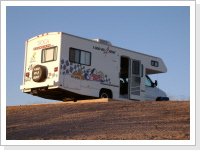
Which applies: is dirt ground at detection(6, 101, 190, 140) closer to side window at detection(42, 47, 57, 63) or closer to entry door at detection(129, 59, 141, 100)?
side window at detection(42, 47, 57, 63)

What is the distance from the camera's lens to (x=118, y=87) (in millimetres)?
17609

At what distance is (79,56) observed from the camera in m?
16.2

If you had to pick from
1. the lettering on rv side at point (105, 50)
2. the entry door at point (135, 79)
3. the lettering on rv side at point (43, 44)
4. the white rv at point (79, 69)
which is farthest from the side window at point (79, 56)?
the entry door at point (135, 79)

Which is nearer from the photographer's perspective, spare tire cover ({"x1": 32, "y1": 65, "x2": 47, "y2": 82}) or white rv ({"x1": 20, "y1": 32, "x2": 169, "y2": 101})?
white rv ({"x1": 20, "y1": 32, "x2": 169, "y2": 101})

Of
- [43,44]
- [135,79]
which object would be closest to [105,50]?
[135,79]

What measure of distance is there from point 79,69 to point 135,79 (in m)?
3.49

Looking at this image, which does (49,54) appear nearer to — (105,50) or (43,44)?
(43,44)

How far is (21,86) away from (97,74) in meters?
3.17

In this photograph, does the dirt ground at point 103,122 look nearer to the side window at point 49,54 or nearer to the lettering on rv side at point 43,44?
the side window at point 49,54

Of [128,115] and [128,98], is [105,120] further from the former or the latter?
[128,98]

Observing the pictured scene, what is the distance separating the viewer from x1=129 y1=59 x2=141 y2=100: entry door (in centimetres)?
1828

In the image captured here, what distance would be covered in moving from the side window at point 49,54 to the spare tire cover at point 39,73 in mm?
363

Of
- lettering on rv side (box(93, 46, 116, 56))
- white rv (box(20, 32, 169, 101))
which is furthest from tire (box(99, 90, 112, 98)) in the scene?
lettering on rv side (box(93, 46, 116, 56))

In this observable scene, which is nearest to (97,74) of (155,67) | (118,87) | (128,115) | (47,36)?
(118,87)
